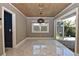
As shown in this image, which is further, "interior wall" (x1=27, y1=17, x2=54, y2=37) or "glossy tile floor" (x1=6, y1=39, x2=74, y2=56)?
"interior wall" (x1=27, y1=17, x2=54, y2=37)

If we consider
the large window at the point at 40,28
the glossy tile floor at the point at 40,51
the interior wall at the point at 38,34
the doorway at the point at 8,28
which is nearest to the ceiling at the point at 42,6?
the doorway at the point at 8,28

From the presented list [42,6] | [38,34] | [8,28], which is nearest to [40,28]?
[38,34]

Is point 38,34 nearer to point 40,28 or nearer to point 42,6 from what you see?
point 40,28

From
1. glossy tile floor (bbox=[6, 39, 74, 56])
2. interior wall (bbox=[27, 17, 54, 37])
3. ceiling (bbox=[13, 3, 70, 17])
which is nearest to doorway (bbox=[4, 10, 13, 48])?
glossy tile floor (bbox=[6, 39, 74, 56])

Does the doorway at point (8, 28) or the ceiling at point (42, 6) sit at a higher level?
the ceiling at point (42, 6)

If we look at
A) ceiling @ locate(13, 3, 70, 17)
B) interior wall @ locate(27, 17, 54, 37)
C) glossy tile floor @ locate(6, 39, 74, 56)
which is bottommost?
glossy tile floor @ locate(6, 39, 74, 56)

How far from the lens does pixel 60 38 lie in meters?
10.7

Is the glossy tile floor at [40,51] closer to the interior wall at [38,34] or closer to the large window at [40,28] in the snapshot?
the interior wall at [38,34]

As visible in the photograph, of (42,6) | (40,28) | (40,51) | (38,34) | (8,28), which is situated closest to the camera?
(40,51)

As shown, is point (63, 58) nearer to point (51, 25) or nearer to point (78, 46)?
point (78, 46)

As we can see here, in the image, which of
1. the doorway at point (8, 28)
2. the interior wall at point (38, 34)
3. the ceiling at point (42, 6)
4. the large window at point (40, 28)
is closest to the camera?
the ceiling at point (42, 6)

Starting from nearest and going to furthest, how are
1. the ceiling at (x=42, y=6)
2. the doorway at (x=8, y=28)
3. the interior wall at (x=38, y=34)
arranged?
the ceiling at (x=42, y=6) < the doorway at (x=8, y=28) < the interior wall at (x=38, y=34)

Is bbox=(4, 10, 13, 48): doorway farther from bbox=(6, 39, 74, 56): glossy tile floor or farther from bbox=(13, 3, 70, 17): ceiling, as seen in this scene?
bbox=(13, 3, 70, 17): ceiling

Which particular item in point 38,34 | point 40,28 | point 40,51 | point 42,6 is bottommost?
point 40,51
